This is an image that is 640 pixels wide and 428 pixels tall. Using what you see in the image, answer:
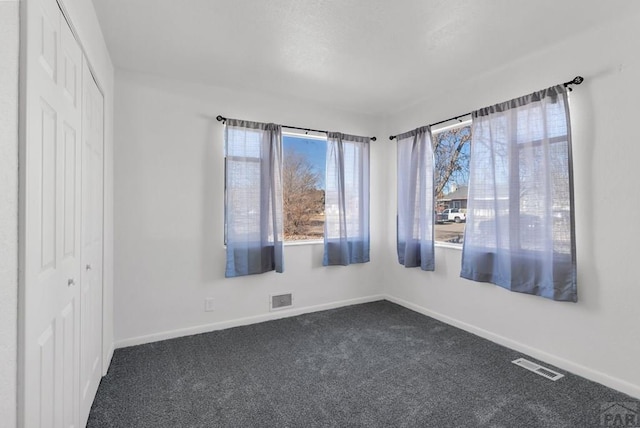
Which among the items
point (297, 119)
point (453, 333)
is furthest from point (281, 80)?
point (453, 333)

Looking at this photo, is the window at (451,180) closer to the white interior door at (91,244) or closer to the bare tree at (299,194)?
the bare tree at (299,194)

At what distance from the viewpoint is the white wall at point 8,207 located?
0.91 metres

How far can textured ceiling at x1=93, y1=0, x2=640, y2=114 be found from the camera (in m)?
2.17

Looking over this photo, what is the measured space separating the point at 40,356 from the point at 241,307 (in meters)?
2.46

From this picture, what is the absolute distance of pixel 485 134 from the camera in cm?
313

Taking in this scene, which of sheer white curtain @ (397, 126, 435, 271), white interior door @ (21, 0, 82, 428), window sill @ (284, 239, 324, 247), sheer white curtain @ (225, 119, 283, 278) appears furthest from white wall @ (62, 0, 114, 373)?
sheer white curtain @ (397, 126, 435, 271)

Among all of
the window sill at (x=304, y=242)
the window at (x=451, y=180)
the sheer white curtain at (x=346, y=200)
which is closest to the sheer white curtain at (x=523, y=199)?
the window at (x=451, y=180)

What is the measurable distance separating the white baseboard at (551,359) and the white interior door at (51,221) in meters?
3.14

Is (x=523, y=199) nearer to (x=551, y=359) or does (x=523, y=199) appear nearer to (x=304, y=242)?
(x=551, y=359)

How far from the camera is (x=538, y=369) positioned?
2586mm

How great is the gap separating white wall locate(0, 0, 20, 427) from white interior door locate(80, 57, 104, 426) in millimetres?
934

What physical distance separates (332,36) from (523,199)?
2.00 metres

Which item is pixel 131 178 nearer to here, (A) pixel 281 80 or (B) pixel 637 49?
(A) pixel 281 80

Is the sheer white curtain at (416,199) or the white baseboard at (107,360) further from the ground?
the sheer white curtain at (416,199)
